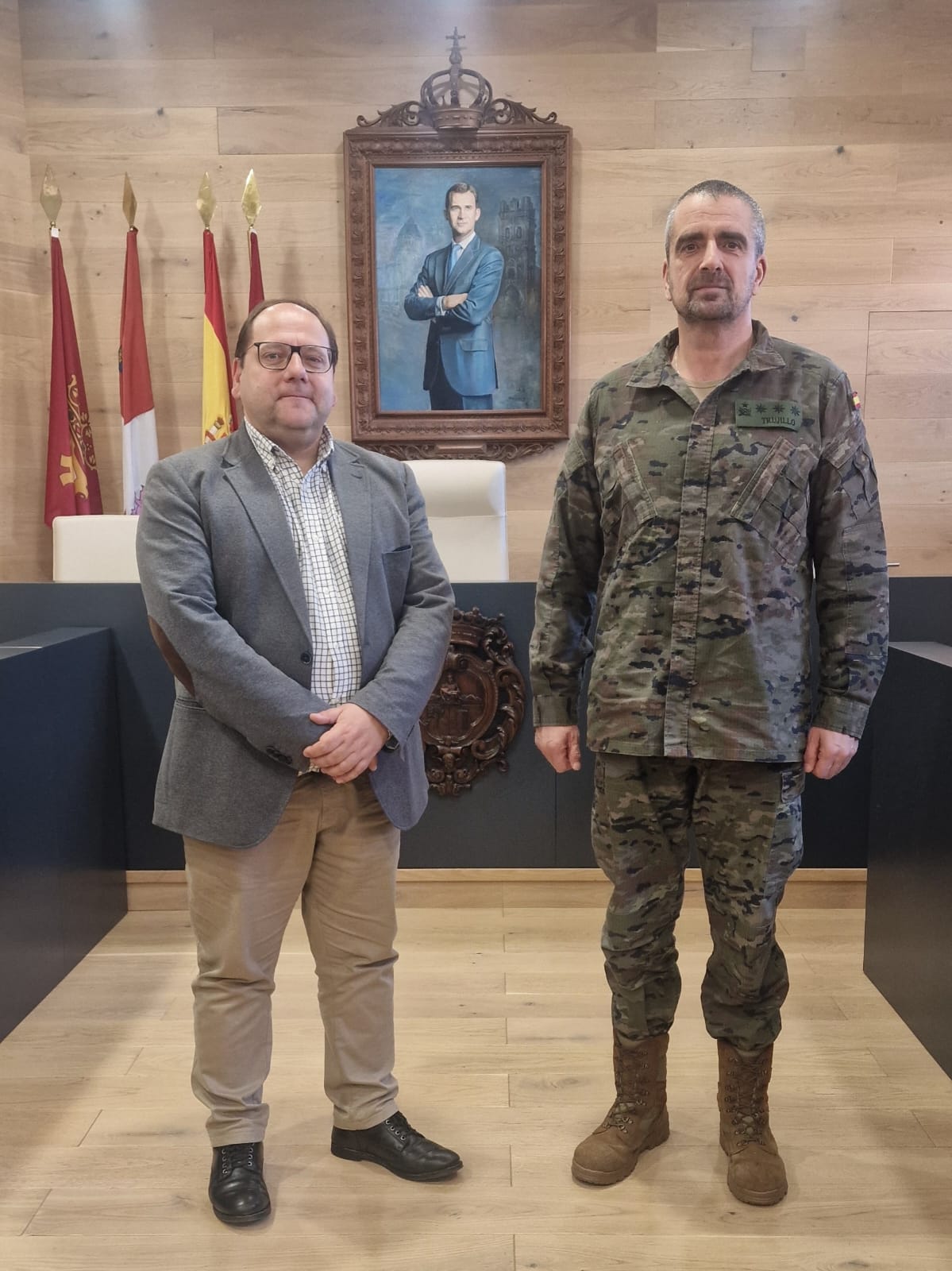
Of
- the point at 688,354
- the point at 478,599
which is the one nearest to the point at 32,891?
the point at 478,599

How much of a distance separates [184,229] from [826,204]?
2650 mm

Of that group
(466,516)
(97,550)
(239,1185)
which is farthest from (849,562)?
(97,550)

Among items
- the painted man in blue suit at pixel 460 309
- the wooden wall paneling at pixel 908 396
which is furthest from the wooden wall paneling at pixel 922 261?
the painted man in blue suit at pixel 460 309

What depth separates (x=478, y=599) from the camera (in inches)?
115

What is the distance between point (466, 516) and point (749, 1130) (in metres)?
2.09

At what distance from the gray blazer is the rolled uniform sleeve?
0.67 metres

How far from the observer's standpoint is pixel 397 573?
1753 millimetres

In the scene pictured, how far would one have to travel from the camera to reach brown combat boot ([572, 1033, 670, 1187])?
1760mm

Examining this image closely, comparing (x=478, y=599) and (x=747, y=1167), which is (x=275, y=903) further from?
(x=478, y=599)

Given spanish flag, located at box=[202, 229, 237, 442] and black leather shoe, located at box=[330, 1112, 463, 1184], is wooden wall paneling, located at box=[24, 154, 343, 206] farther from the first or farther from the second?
black leather shoe, located at box=[330, 1112, 463, 1184]

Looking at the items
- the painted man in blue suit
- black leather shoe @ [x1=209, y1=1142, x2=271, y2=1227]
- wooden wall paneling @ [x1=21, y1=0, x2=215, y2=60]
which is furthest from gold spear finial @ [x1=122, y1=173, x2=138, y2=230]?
black leather shoe @ [x1=209, y1=1142, x2=271, y2=1227]

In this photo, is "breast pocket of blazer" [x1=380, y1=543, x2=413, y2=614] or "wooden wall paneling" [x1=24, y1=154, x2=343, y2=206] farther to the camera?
"wooden wall paneling" [x1=24, y1=154, x2=343, y2=206]

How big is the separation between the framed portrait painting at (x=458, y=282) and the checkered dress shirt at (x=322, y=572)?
8.44 feet

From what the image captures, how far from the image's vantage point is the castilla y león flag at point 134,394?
4.10 meters
